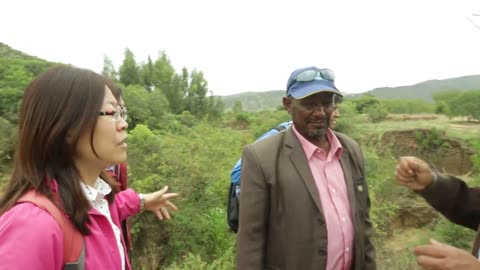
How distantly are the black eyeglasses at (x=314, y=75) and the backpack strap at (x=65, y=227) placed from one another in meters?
1.34

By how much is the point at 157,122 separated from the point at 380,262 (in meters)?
12.5

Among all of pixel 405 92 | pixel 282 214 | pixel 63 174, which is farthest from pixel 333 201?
pixel 405 92

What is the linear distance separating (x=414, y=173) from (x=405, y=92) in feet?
259

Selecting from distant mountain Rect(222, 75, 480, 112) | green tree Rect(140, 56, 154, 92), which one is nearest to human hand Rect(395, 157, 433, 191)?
distant mountain Rect(222, 75, 480, 112)

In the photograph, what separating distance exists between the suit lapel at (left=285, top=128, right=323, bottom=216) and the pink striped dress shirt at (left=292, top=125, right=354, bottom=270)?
0.11 feet

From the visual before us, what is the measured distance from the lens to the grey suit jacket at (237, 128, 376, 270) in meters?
1.82

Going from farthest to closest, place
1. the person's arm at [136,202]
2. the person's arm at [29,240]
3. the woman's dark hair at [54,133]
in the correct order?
1. the person's arm at [136,202]
2. the woman's dark hair at [54,133]
3. the person's arm at [29,240]

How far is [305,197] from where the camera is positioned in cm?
183

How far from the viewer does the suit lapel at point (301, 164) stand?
6.01 feet

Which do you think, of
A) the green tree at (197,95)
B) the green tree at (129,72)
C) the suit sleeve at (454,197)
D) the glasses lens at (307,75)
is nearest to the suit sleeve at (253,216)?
the glasses lens at (307,75)

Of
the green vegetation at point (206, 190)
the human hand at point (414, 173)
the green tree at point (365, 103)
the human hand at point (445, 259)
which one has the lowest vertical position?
the green vegetation at point (206, 190)

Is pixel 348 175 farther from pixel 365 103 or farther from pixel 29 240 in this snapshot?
pixel 365 103

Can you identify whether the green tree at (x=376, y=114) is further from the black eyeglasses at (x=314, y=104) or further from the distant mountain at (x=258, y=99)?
the distant mountain at (x=258, y=99)

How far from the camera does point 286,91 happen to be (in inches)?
83.4
